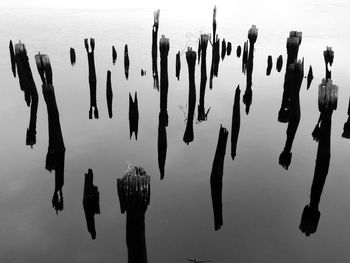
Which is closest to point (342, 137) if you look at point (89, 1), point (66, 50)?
point (66, 50)

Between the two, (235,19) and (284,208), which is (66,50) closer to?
(235,19)

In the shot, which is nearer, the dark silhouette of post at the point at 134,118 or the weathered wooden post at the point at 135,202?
the weathered wooden post at the point at 135,202

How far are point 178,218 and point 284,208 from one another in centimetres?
250

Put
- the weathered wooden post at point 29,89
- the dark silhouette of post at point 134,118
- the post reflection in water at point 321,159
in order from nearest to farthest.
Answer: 1. the post reflection in water at point 321,159
2. the weathered wooden post at point 29,89
3. the dark silhouette of post at point 134,118

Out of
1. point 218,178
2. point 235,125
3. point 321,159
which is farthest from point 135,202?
point 235,125

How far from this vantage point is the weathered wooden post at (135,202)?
6.12m

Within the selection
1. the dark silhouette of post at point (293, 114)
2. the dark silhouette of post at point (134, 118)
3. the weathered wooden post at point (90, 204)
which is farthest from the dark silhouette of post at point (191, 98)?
the weathered wooden post at point (90, 204)

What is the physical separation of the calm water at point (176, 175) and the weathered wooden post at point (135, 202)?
5.74 feet

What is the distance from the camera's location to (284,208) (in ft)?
34.4

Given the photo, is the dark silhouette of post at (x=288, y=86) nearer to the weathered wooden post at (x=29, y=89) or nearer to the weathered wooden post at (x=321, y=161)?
the weathered wooden post at (x=321, y=161)

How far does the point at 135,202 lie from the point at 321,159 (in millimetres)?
6736

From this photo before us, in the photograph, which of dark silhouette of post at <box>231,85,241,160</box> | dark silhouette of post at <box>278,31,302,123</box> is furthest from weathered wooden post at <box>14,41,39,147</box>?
dark silhouette of post at <box>278,31,302,123</box>

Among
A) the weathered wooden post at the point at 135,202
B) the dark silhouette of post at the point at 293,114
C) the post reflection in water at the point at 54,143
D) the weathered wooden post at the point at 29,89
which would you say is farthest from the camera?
the weathered wooden post at the point at 29,89

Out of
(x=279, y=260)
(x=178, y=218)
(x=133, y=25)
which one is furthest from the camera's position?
(x=133, y=25)
